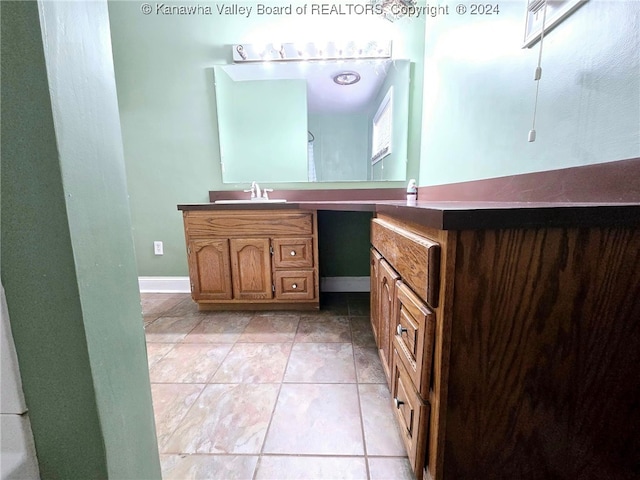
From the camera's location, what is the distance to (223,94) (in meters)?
2.07

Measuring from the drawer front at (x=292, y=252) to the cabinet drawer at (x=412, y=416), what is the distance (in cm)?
101

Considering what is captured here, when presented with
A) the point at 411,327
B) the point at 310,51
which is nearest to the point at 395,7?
the point at 310,51

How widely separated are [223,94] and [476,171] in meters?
1.95

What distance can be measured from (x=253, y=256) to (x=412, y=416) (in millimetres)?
1348

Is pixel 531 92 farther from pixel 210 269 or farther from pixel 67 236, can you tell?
pixel 210 269

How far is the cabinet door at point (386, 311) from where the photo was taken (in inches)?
33.6

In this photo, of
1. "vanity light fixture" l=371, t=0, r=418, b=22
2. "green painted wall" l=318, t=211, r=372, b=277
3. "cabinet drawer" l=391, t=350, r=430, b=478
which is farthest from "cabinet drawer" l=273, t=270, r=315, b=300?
"vanity light fixture" l=371, t=0, r=418, b=22

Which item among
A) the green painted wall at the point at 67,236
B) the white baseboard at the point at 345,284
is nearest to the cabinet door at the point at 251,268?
Answer: the white baseboard at the point at 345,284

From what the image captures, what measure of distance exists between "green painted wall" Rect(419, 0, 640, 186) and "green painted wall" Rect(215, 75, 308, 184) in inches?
41.0

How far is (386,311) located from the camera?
0.99 meters

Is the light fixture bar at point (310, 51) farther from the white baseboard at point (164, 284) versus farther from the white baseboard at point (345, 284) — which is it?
the white baseboard at point (164, 284)

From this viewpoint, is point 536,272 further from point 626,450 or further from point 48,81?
point 48,81

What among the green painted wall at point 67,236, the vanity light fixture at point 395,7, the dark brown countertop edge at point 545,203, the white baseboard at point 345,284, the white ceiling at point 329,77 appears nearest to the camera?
the green painted wall at point 67,236

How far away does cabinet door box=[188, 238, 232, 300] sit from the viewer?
1.75m
